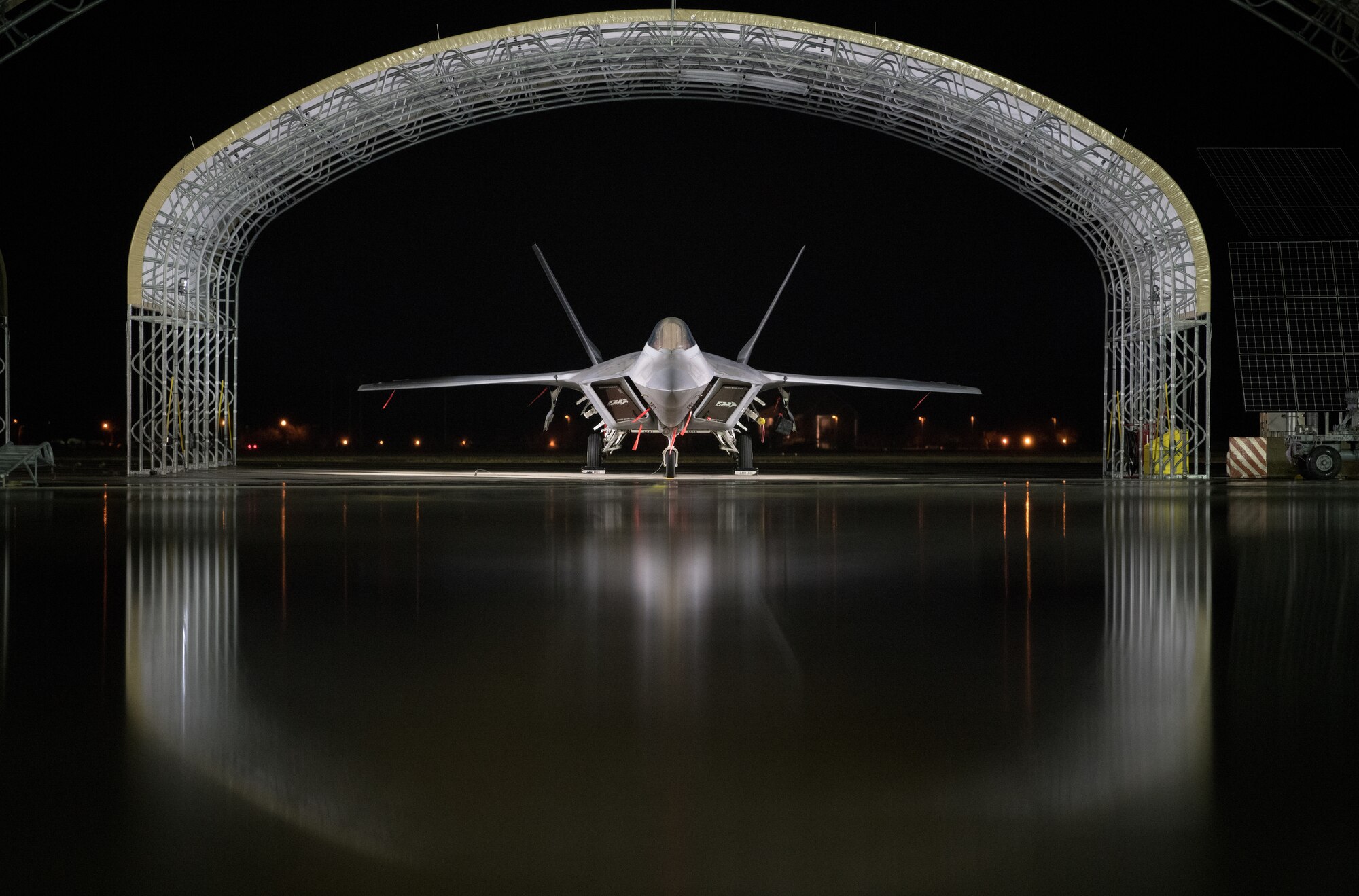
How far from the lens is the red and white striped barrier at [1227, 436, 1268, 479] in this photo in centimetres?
2388

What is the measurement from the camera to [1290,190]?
22.5 metres

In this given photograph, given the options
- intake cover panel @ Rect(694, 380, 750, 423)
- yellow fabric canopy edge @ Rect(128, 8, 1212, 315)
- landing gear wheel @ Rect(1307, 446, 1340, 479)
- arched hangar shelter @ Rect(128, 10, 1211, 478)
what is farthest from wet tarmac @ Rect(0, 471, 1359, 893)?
landing gear wheel @ Rect(1307, 446, 1340, 479)

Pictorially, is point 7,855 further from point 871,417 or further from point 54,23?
point 871,417

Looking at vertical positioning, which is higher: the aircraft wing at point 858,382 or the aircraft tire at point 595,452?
the aircraft wing at point 858,382

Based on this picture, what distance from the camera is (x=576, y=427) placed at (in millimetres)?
93875

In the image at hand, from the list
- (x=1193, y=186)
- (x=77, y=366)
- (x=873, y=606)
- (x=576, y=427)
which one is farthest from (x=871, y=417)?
(x=873, y=606)

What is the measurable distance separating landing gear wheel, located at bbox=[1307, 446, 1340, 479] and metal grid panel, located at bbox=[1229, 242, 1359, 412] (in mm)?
857

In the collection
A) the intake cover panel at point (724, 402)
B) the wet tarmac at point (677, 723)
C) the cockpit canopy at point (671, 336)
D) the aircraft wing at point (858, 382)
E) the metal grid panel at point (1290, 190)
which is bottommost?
the wet tarmac at point (677, 723)

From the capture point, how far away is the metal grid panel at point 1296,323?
71.4 ft

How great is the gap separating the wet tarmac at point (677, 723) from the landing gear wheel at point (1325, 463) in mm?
16085

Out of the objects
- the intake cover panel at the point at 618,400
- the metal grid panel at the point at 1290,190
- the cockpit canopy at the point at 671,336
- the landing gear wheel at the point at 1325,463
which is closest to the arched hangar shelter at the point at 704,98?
the metal grid panel at the point at 1290,190

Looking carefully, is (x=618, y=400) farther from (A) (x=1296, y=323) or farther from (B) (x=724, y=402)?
(A) (x=1296, y=323)

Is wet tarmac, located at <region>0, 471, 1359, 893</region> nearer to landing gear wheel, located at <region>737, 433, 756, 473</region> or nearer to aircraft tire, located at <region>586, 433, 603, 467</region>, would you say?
landing gear wheel, located at <region>737, 433, 756, 473</region>

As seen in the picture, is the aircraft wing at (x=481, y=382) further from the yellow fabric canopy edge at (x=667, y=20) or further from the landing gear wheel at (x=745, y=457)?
the yellow fabric canopy edge at (x=667, y=20)
